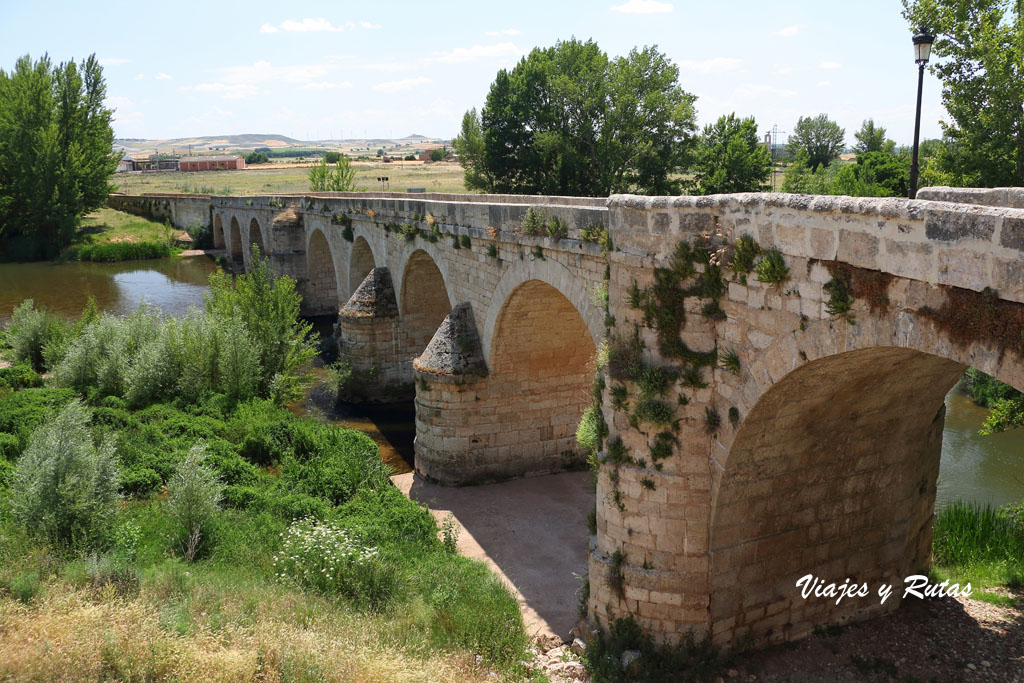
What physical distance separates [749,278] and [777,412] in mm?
1066

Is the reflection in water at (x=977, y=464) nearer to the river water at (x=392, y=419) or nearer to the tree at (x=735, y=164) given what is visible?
the river water at (x=392, y=419)

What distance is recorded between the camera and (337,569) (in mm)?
7477

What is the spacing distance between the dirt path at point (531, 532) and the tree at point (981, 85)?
8222 millimetres

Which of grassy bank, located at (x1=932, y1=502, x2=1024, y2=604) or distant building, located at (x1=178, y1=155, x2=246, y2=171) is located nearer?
grassy bank, located at (x1=932, y1=502, x2=1024, y2=604)

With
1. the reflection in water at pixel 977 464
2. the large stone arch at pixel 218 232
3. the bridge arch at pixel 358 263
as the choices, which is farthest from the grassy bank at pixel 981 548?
the large stone arch at pixel 218 232

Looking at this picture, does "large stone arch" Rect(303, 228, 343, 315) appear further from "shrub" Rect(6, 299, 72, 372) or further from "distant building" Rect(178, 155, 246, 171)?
"distant building" Rect(178, 155, 246, 171)

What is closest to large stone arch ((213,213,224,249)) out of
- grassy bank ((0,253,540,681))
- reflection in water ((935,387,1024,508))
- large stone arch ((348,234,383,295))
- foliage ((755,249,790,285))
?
large stone arch ((348,234,383,295))

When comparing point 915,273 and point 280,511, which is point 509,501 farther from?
point 915,273

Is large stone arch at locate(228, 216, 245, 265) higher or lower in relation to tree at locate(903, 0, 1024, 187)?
lower

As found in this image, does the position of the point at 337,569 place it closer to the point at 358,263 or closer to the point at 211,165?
the point at 358,263

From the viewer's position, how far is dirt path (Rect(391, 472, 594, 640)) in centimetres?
888

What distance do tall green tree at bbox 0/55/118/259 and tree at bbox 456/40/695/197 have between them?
2336cm

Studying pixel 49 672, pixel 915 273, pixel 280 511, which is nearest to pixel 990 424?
pixel 915 273

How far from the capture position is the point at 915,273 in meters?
4.34
